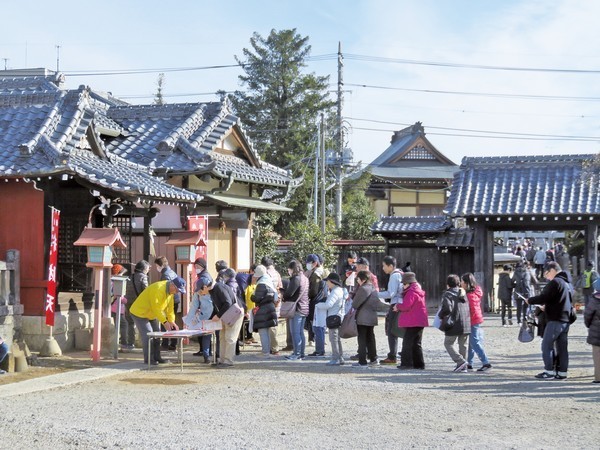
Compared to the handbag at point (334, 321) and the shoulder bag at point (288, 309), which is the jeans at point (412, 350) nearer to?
the handbag at point (334, 321)

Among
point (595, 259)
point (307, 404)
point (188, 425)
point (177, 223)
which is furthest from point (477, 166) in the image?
point (188, 425)

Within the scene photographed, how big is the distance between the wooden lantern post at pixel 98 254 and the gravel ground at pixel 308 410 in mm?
1397

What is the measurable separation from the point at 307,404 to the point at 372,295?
3843mm

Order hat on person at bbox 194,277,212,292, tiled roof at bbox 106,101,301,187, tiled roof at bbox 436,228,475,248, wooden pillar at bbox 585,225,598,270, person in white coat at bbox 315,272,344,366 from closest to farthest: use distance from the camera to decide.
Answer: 1. hat on person at bbox 194,277,212,292
2. person in white coat at bbox 315,272,344,366
3. tiled roof at bbox 106,101,301,187
4. wooden pillar at bbox 585,225,598,270
5. tiled roof at bbox 436,228,475,248

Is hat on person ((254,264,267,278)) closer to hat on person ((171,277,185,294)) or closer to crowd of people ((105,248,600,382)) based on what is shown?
crowd of people ((105,248,600,382))

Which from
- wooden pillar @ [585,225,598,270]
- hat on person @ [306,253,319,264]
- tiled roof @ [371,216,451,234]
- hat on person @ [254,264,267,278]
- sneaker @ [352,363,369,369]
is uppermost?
tiled roof @ [371,216,451,234]

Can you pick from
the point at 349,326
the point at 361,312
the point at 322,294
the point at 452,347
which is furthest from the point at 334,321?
the point at 452,347

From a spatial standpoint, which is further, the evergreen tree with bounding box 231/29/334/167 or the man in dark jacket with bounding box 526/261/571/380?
the evergreen tree with bounding box 231/29/334/167

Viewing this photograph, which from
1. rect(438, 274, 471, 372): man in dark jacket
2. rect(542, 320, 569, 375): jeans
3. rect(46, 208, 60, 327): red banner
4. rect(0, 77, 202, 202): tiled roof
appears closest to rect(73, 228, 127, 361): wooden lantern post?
rect(46, 208, 60, 327): red banner

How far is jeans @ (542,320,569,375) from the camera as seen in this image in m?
12.3

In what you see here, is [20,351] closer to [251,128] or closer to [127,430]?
[127,430]

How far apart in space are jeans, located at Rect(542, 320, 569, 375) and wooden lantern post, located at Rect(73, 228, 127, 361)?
23.6 ft

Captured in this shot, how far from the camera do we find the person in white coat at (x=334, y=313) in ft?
45.4

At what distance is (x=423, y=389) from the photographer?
37.1ft
